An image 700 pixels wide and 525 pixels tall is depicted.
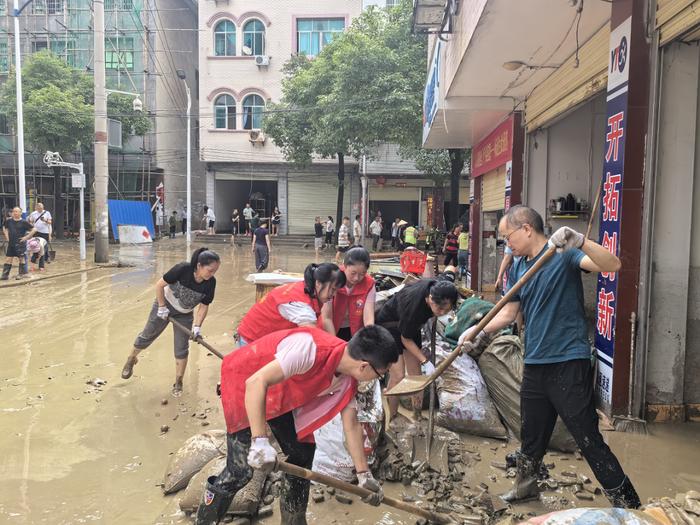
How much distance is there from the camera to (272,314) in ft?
11.5

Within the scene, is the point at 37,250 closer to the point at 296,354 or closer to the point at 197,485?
the point at 197,485

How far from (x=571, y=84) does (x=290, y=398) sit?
4896 millimetres

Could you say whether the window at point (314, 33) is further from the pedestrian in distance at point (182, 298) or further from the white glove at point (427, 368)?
the white glove at point (427, 368)

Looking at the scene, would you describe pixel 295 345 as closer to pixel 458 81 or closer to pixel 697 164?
pixel 697 164

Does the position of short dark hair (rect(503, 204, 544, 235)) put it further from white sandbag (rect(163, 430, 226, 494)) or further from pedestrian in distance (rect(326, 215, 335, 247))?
pedestrian in distance (rect(326, 215, 335, 247))

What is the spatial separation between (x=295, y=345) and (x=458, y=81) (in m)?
5.00

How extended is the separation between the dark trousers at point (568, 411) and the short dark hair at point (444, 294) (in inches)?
27.6

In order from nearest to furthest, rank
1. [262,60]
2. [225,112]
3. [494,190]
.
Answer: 1. [494,190]
2. [262,60]
3. [225,112]

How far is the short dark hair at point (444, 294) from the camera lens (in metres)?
3.50

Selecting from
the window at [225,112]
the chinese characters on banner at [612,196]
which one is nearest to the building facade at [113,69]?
the window at [225,112]

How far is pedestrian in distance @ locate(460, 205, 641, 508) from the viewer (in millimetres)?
2650

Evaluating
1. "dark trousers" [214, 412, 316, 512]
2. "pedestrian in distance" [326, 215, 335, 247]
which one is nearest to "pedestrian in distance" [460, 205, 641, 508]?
"dark trousers" [214, 412, 316, 512]

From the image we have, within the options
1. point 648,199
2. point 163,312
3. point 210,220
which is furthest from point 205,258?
point 210,220

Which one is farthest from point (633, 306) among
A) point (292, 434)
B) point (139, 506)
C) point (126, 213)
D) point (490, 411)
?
point (126, 213)
